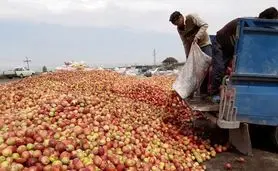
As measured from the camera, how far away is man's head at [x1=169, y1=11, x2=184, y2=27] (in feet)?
24.8

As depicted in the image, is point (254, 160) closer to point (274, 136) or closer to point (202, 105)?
point (274, 136)

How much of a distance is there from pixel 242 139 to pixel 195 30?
2332 millimetres

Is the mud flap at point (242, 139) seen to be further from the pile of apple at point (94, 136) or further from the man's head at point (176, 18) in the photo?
the man's head at point (176, 18)

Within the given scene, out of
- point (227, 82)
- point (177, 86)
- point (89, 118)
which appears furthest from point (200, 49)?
point (89, 118)

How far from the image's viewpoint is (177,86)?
759cm

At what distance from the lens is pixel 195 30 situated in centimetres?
779

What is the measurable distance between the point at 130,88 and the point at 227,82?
5.04 metres

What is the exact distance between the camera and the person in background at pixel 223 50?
7105 millimetres

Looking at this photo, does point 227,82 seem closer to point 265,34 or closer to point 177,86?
point 265,34

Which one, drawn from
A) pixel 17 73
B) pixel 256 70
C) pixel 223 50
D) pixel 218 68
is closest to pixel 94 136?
pixel 256 70

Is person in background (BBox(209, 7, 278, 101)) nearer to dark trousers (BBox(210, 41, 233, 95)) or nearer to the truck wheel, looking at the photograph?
dark trousers (BBox(210, 41, 233, 95))

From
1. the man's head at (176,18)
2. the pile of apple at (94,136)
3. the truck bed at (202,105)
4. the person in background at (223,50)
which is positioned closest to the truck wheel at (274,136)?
the pile of apple at (94,136)

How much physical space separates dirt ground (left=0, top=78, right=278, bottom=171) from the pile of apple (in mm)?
167

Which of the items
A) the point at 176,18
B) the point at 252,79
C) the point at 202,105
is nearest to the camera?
the point at 252,79
